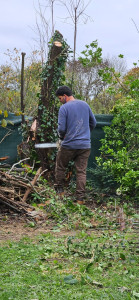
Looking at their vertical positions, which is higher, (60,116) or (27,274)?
(60,116)

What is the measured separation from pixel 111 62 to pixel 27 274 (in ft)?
93.2

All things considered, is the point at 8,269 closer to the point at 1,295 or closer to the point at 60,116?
the point at 1,295

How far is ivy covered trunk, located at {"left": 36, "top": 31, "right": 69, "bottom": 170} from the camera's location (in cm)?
759

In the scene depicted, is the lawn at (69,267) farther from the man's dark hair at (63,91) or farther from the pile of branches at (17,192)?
the man's dark hair at (63,91)

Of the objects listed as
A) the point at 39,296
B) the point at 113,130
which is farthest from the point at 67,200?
the point at 39,296

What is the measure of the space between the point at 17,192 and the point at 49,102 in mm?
2322

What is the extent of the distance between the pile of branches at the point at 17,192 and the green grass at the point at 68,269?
112cm

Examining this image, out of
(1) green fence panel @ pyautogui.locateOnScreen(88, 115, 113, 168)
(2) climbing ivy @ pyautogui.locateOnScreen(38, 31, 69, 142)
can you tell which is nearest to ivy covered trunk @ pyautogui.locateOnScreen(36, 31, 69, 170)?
(2) climbing ivy @ pyautogui.locateOnScreen(38, 31, 69, 142)

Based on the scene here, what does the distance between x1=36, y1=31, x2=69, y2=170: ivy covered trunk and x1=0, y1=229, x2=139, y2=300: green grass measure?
3357 millimetres

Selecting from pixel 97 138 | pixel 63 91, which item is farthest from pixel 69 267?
pixel 97 138

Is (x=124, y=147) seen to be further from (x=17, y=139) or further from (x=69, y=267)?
(x=69, y=267)

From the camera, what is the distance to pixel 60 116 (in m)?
6.57

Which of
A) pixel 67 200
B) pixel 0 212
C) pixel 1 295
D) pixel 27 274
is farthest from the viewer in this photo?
pixel 67 200

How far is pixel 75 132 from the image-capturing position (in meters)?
6.59
